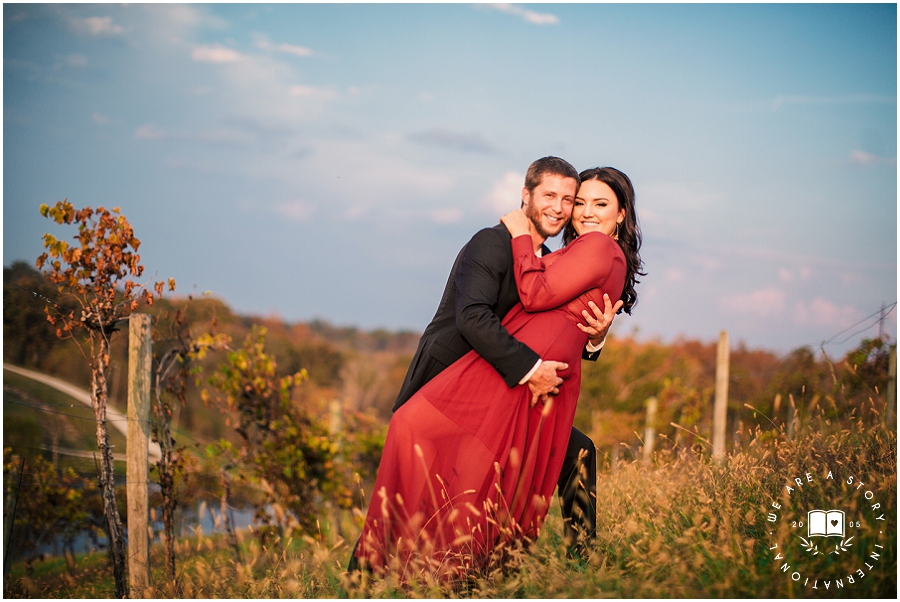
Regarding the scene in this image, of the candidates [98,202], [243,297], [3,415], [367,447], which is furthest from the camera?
[243,297]

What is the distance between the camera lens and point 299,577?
136 inches

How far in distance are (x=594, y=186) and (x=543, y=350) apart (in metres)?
1.05

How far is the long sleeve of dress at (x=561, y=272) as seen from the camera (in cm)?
326

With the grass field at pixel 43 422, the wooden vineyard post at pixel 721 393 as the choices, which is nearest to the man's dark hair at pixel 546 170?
the grass field at pixel 43 422

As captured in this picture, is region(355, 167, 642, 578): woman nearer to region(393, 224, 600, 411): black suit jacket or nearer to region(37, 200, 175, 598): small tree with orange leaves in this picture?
region(393, 224, 600, 411): black suit jacket

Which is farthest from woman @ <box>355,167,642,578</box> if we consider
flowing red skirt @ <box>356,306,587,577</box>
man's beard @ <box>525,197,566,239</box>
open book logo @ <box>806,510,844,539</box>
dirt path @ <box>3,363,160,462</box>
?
dirt path @ <box>3,363,160,462</box>

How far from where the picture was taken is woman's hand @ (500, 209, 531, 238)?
3.40 meters

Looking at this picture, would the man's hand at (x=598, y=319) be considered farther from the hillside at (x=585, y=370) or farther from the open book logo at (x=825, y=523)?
the open book logo at (x=825, y=523)

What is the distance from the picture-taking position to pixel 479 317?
3.19 m

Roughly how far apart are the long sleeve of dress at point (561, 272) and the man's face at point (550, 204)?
211mm

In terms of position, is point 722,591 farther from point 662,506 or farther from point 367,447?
point 367,447

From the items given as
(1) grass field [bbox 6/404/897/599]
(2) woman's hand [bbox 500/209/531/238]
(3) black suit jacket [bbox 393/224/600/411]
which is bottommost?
(1) grass field [bbox 6/404/897/599]

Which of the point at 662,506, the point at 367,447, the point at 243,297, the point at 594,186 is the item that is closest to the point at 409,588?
the point at 662,506

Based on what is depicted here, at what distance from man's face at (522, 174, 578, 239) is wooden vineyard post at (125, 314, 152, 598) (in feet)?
8.81
